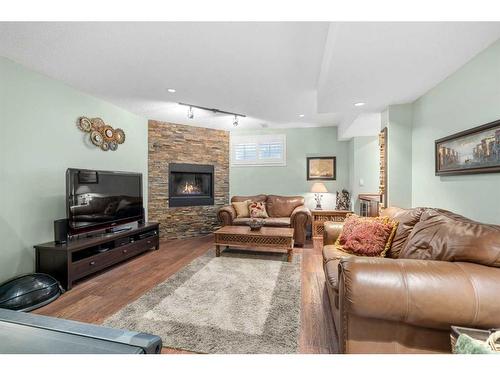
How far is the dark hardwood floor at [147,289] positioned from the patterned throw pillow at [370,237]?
60 cm

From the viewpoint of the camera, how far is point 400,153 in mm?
2986

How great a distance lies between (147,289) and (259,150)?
12.8ft

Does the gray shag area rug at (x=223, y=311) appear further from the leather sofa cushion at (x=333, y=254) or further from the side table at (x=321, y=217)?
the side table at (x=321, y=217)

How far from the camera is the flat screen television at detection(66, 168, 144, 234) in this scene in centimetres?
273

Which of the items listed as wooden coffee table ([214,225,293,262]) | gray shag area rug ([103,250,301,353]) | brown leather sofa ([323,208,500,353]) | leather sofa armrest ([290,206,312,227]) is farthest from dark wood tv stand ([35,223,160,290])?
brown leather sofa ([323,208,500,353])

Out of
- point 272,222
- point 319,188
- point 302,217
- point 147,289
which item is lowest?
point 147,289

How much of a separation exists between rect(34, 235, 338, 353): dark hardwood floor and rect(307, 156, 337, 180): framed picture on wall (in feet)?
6.70

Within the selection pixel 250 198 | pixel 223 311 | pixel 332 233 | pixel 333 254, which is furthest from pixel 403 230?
pixel 250 198

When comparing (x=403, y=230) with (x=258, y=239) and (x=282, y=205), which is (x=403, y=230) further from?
(x=282, y=205)

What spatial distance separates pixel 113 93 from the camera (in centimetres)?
324

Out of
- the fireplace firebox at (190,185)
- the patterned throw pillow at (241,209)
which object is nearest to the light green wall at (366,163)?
the patterned throw pillow at (241,209)
